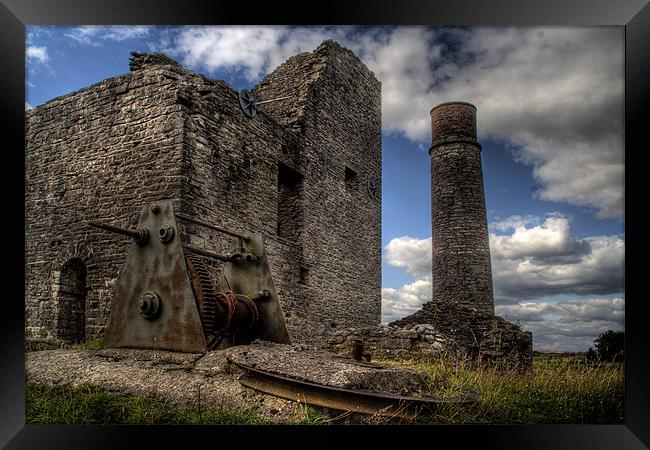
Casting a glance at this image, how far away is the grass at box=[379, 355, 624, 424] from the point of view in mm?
4688

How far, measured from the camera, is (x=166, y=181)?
28.2ft

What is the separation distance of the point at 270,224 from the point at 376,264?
202 inches

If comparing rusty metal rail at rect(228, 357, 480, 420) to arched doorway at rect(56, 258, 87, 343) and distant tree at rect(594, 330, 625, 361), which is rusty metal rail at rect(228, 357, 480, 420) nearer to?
distant tree at rect(594, 330, 625, 361)

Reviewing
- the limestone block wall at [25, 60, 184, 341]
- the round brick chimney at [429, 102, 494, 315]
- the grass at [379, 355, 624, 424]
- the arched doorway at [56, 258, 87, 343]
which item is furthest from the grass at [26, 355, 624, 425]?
the round brick chimney at [429, 102, 494, 315]

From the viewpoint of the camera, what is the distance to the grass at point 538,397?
469 centimetres

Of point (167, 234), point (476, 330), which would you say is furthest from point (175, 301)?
point (476, 330)

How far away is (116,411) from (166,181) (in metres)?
4.82

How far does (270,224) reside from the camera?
1097cm

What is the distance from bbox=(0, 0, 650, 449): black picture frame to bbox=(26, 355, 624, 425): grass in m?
0.24

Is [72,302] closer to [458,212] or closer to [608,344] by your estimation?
[608,344]
